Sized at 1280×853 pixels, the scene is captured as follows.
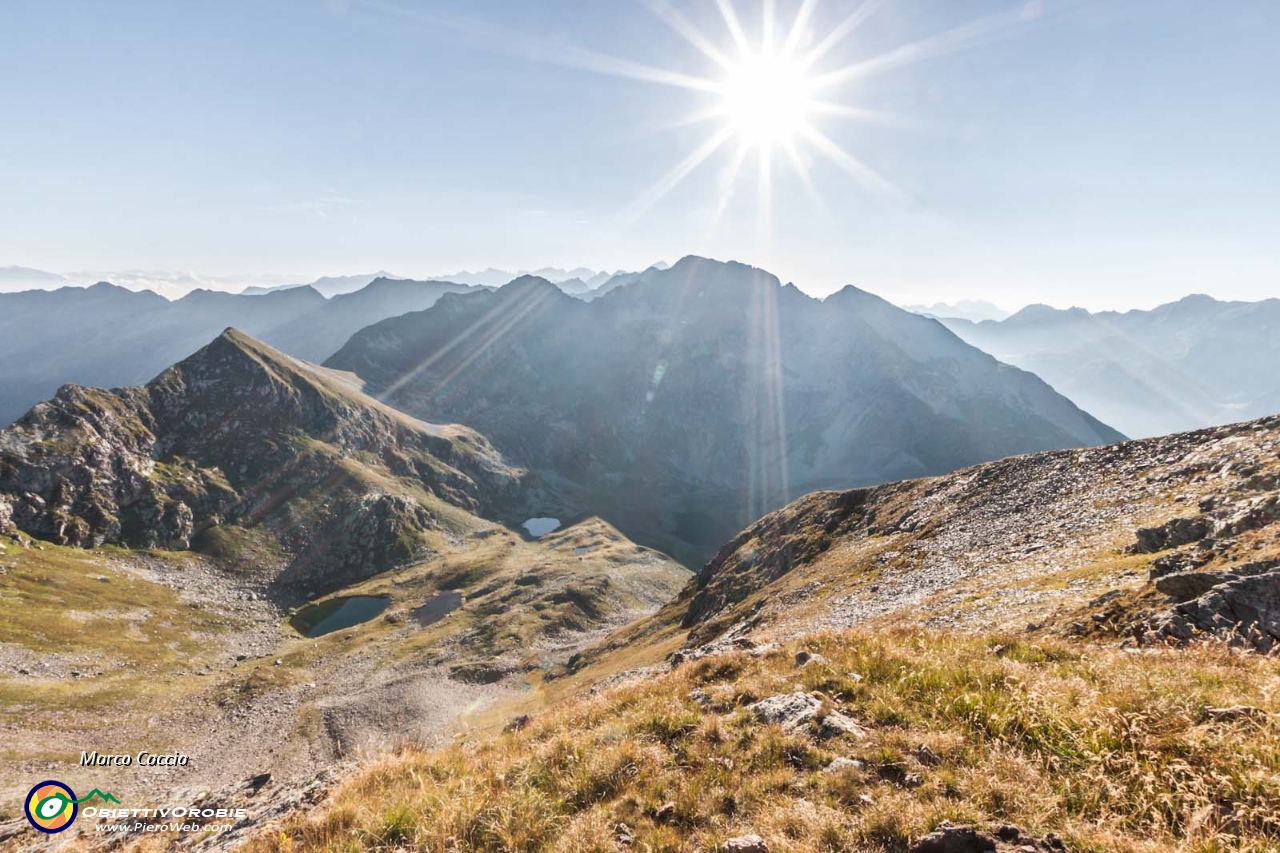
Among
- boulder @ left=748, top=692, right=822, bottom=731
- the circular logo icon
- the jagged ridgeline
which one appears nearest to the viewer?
boulder @ left=748, top=692, right=822, bottom=731

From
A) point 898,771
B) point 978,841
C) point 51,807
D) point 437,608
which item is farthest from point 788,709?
point 437,608

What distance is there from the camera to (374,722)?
8019 cm

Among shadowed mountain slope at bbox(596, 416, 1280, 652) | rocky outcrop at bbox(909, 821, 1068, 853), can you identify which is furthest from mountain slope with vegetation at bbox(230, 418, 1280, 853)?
shadowed mountain slope at bbox(596, 416, 1280, 652)

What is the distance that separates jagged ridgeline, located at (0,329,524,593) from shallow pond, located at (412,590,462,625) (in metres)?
34.4

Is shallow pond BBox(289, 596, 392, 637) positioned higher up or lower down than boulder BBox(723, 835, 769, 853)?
lower down

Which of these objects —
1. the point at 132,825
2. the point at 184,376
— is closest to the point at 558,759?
the point at 132,825

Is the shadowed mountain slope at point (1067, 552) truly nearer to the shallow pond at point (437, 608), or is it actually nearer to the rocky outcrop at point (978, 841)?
the rocky outcrop at point (978, 841)

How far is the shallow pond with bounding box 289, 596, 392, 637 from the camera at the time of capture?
125500mm

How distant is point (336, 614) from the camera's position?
438 feet

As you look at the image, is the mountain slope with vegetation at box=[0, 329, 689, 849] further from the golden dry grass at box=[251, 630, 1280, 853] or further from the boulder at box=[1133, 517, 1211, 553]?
the boulder at box=[1133, 517, 1211, 553]

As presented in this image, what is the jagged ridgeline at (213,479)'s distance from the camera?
133 m

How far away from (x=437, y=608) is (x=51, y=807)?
130 m

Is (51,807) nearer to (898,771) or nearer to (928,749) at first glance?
(898,771)

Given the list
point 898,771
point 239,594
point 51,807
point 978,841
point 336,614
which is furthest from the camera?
point 336,614
